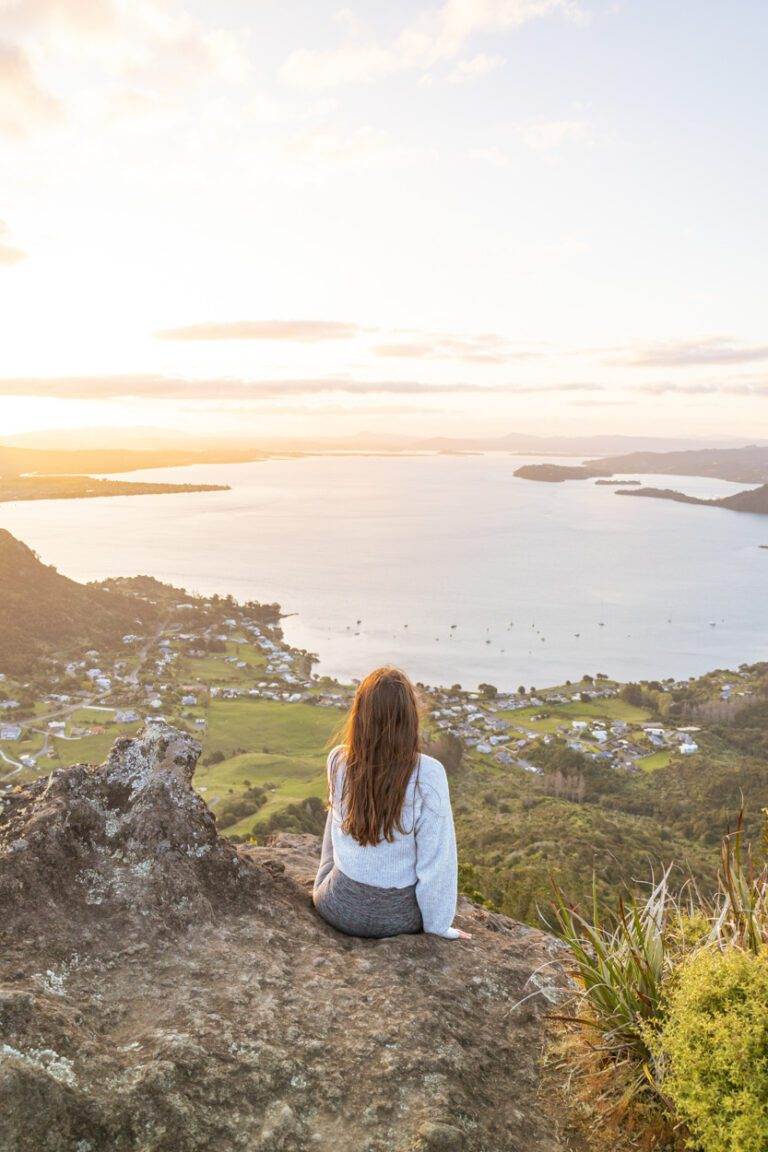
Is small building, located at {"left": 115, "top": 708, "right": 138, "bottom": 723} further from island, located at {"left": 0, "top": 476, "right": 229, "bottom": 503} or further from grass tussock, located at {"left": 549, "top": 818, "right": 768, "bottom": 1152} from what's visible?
island, located at {"left": 0, "top": 476, "right": 229, "bottom": 503}

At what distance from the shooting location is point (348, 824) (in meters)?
3.42

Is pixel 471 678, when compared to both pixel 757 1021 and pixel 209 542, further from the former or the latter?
pixel 209 542

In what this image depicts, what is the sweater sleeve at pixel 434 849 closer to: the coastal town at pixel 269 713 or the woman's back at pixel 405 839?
the woman's back at pixel 405 839

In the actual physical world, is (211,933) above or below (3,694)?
above

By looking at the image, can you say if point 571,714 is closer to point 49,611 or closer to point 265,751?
point 265,751

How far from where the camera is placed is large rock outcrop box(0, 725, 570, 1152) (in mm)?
2238

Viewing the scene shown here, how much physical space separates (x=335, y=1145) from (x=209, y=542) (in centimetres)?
11209

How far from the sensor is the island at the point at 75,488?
162 metres

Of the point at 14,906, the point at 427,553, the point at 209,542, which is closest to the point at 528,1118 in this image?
the point at 14,906

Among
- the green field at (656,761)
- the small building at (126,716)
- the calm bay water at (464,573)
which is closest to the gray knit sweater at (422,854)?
the green field at (656,761)

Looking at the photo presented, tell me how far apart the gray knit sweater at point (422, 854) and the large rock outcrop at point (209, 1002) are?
0.21m

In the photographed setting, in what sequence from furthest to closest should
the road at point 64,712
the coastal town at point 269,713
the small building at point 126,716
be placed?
the small building at point 126,716, the coastal town at point 269,713, the road at point 64,712

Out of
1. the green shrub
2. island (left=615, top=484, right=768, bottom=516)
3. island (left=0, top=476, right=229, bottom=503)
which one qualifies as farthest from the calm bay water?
the green shrub

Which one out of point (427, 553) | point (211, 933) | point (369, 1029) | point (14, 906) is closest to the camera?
point (369, 1029)
